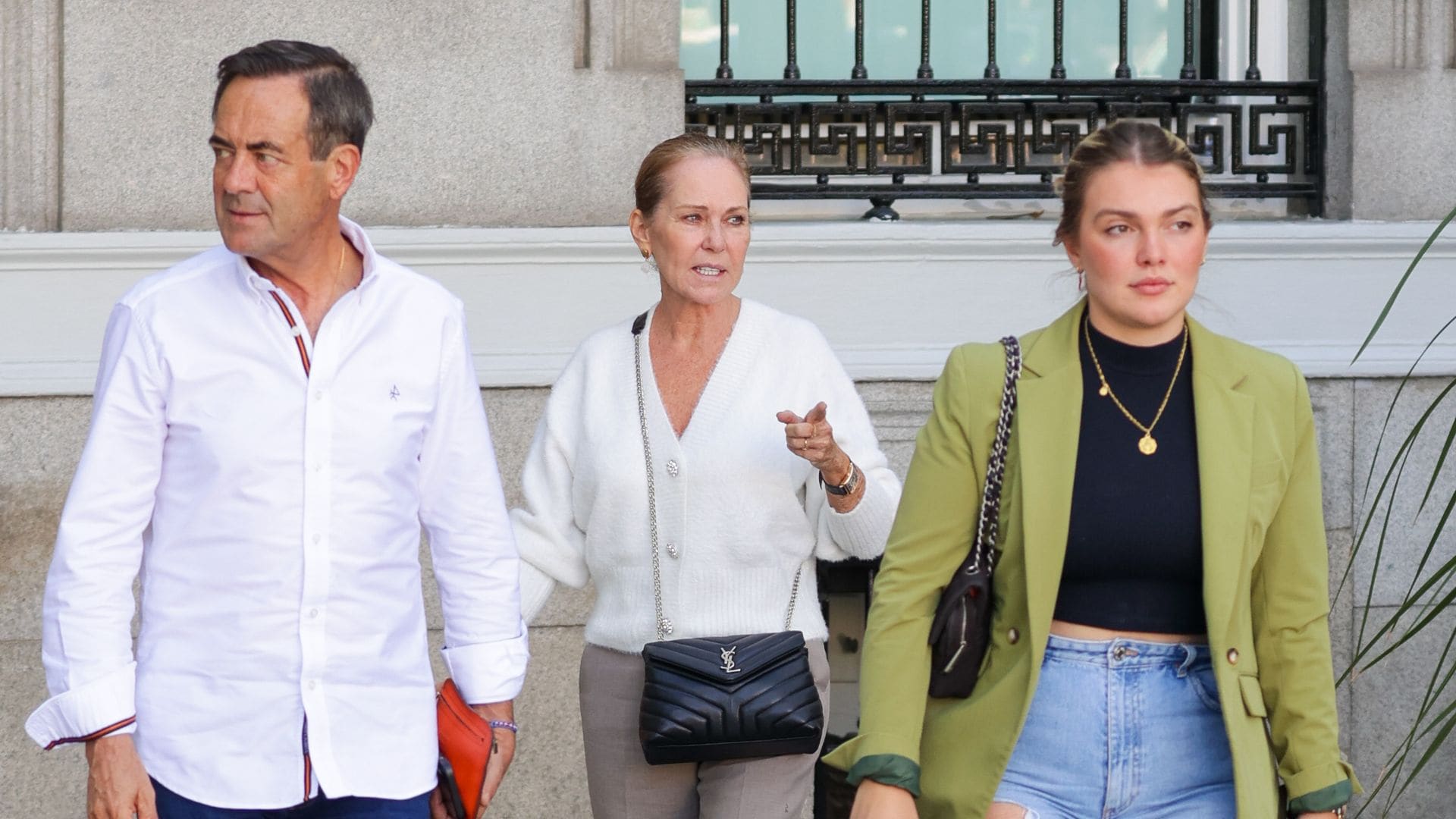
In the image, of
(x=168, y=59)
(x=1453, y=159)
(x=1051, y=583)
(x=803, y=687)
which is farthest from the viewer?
(x=1453, y=159)

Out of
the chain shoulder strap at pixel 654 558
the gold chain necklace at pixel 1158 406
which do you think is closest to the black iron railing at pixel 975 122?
the chain shoulder strap at pixel 654 558

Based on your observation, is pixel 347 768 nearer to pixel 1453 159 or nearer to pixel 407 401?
pixel 407 401

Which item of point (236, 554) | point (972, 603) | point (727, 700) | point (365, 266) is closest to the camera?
point (236, 554)

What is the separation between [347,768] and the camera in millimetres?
2936

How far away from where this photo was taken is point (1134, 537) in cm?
288

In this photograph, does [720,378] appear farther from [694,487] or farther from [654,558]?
[654,558]

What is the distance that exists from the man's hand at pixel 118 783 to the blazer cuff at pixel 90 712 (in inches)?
0.9

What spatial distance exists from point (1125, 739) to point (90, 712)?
164 centimetres

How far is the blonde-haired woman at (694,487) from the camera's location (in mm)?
3730

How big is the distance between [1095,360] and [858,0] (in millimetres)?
3473

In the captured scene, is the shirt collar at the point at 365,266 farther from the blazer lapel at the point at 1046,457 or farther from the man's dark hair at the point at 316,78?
the blazer lapel at the point at 1046,457

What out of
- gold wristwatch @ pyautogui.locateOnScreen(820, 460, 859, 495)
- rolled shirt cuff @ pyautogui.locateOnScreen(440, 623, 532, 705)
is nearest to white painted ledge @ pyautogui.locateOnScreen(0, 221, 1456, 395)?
gold wristwatch @ pyautogui.locateOnScreen(820, 460, 859, 495)

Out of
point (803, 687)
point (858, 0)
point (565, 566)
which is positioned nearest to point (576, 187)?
point (858, 0)

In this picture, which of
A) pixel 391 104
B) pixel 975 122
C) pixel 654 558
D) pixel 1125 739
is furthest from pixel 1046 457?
pixel 975 122
